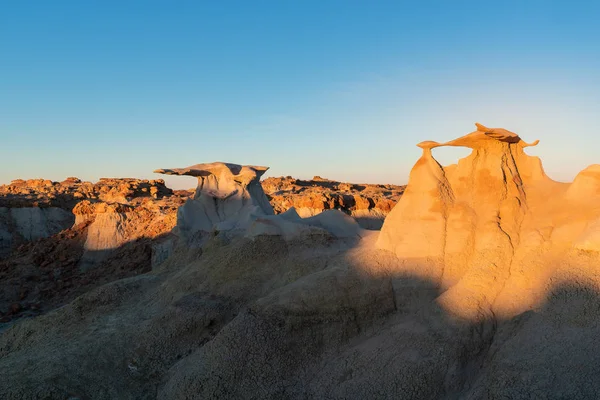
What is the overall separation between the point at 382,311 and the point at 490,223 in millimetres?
1982

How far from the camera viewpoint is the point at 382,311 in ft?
21.4

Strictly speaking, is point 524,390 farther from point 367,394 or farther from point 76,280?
point 76,280

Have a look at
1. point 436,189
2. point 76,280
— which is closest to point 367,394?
point 436,189

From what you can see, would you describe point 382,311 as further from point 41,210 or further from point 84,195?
point 84,195

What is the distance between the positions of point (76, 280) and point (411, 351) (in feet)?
51.8

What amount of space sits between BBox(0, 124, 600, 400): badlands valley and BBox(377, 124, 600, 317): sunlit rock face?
0.02 m

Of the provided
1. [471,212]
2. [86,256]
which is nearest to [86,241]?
[86,256]

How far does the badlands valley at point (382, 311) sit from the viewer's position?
5133 millimetres

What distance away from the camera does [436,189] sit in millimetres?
7281

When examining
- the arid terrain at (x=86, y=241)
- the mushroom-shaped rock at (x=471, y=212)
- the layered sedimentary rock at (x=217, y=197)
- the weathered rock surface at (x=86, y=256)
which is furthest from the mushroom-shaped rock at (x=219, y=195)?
the mushroom-shaped rock at (x=471, y=212)

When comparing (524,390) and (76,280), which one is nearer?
(524,390)

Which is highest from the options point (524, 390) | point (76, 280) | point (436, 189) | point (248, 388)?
point (436, 189)

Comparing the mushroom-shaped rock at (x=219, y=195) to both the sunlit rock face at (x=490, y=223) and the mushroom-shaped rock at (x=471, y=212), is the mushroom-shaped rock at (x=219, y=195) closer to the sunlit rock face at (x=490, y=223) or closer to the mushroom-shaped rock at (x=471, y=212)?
the mushroom-shaped rock at (x=471, y=212)

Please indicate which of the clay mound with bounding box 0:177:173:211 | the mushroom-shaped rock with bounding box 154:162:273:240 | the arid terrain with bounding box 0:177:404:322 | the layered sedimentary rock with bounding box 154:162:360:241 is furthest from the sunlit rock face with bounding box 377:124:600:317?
the clay mound with bounding box 0:177:173:211
